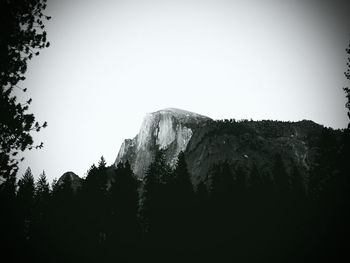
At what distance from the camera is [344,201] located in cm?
2478

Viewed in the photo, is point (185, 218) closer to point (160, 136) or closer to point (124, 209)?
point (124, 209)

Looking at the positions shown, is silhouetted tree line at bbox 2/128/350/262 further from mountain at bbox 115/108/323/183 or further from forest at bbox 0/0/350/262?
mountain at bbox 115/108/323/183

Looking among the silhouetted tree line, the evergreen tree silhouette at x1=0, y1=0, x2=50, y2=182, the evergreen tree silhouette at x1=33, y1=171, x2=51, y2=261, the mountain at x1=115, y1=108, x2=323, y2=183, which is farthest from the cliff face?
the evergreen tree silhouette at x1=0, y1=0, x2=50, y2=182

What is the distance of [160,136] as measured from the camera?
16500 cm

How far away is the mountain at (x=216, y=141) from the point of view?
12412 cm

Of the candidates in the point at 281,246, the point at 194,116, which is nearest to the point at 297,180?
the point at 281,246

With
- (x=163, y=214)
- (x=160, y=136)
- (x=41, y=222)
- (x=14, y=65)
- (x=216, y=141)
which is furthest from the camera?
(x=160, y=136)

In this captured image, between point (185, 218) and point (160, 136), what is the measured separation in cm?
13384

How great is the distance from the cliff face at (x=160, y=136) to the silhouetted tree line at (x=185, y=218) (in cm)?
10971

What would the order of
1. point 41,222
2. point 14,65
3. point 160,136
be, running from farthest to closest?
point 160,136 < point 41,222 < point 14,65

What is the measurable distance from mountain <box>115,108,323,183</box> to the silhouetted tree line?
2778 inches

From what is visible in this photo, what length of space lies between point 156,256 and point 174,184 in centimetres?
843

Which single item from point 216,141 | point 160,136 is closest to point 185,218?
point 216,141

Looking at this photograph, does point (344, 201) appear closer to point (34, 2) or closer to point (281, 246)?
point (281, 246)
